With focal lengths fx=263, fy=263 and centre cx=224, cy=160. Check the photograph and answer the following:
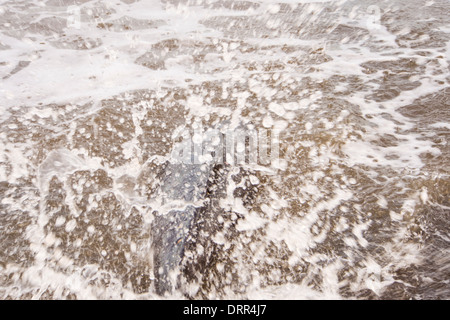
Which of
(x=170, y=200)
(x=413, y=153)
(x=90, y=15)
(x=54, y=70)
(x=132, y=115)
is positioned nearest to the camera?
(x=170, y=200)

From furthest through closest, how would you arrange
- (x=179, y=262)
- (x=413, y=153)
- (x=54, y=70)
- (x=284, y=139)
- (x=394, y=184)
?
(x=54, y=70), (x=284, y=139), (x=413, y=153), (x=394, y=184), (x=179, y=262)

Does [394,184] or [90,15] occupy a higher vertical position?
[90,15]

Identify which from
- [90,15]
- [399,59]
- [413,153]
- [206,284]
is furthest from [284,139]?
[90,15]

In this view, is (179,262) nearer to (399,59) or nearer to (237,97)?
(237,97)

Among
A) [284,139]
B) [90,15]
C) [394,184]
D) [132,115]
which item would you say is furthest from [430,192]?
[90,15]

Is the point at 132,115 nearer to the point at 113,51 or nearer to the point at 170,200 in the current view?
the point at 170,200

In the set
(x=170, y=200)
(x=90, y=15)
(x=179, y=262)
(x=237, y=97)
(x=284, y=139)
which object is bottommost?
(x=179, y=262)

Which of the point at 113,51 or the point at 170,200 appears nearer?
the point at 170,200
